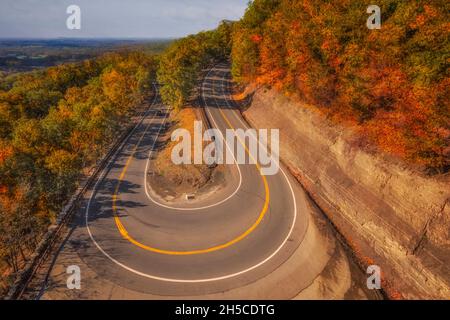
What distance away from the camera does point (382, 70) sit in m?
18.0

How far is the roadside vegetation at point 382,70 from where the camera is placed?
14.7 metres

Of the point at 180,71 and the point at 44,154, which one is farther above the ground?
the point at 180,71

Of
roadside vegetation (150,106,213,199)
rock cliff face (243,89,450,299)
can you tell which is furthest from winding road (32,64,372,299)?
rock cliff face (243,89,450,299)

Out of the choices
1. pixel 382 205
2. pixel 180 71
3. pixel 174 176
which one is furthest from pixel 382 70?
pixel 180 71

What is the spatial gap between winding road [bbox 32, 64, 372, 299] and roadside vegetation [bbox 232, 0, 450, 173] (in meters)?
8.90

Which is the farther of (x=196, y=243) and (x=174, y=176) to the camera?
(x=174, y=176)

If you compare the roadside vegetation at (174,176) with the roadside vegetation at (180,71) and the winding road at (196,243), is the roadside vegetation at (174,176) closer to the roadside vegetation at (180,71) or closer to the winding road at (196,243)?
the winding road at (196,243)

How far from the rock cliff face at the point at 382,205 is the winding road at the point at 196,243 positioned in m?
2.58

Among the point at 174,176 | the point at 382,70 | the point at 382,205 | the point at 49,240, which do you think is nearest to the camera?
the point at 49,240

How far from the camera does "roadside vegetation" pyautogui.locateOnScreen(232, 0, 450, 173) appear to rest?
48.2ft

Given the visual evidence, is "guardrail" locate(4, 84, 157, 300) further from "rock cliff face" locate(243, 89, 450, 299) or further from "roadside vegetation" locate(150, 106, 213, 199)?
"rock cliff face" locate(243, 89, 450, 299)

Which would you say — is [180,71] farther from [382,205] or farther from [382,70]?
[382,205]

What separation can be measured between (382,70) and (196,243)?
19.4 metres

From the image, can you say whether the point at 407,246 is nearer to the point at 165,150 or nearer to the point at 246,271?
the point at 246,271
